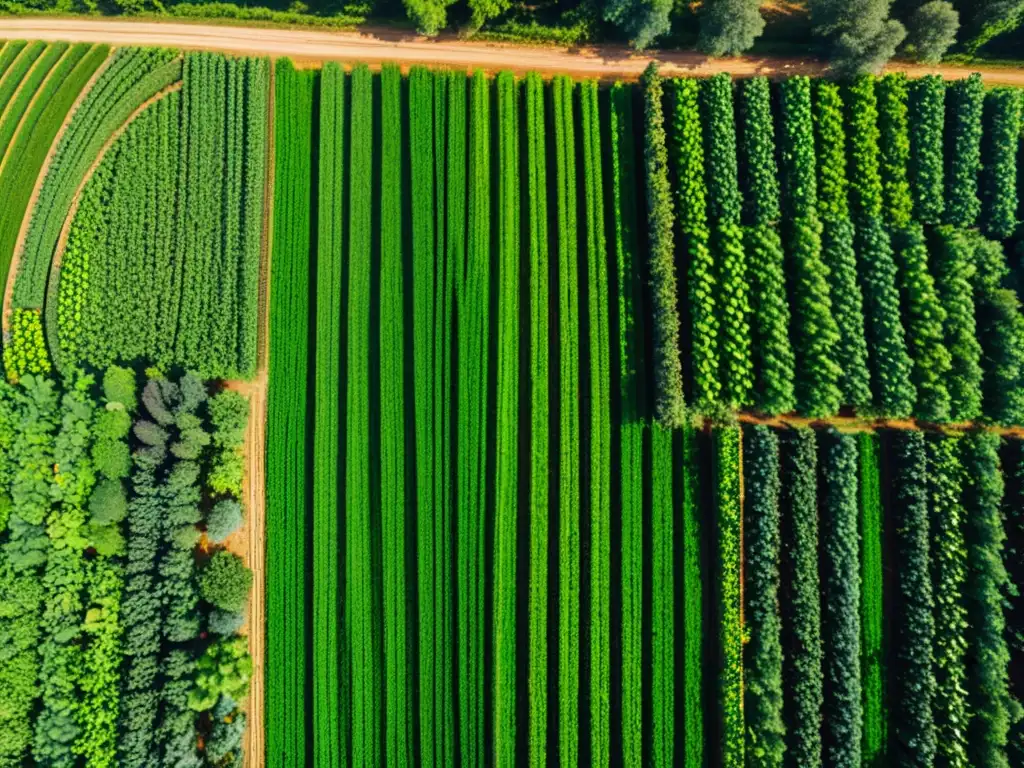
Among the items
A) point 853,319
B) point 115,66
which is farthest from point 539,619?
point 115,66

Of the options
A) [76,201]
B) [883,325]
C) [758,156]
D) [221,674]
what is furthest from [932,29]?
[221,674]

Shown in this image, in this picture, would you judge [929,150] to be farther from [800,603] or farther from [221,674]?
[221,674]

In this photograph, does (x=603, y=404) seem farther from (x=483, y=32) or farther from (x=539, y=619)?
(x=483, y=32)

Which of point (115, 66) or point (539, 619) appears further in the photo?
point (115, 66)

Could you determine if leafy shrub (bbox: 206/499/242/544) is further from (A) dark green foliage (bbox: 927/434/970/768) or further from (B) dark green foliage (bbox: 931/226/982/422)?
(B) dark green foliage (bbox: 931/226/982/422)

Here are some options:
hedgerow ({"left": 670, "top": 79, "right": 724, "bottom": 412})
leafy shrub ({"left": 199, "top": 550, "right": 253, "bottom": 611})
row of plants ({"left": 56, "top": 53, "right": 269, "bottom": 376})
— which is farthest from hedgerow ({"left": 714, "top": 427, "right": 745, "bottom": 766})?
row of plants ({"left": 56, "top": 53, "right": 269, "bottom": 376})

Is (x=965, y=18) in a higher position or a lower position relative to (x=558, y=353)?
higher

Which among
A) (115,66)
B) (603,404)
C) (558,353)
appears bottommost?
(603,404)
